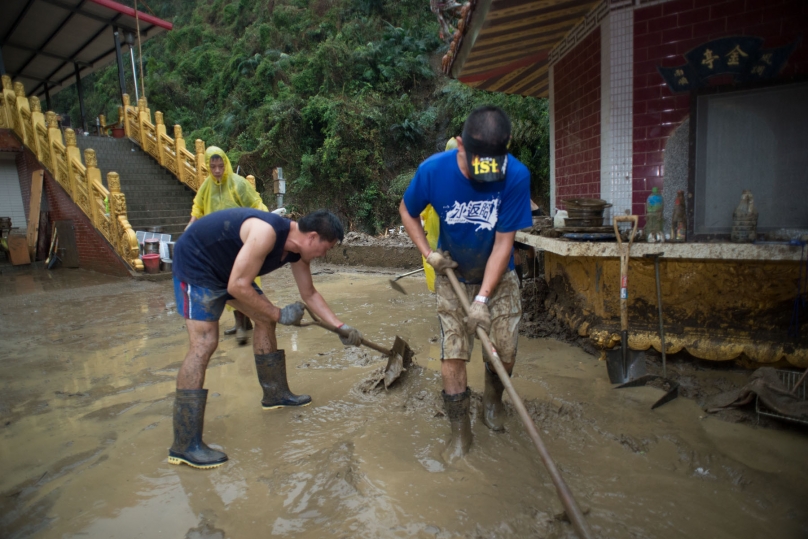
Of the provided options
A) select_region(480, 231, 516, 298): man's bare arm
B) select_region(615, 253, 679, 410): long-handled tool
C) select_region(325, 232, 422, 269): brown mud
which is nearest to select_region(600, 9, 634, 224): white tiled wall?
select_region(615, 253, 679, 410): long-handled tool

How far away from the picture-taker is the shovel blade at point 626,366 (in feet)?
12.3

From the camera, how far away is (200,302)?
9.60 ft

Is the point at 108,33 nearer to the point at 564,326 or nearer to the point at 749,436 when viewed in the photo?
the point at 564,326

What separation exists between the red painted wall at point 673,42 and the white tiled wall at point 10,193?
55.2 feet

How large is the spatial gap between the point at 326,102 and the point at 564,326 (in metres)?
14.4

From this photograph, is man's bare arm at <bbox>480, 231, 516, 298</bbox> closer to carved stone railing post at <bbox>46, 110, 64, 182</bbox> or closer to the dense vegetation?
the dense vegetation

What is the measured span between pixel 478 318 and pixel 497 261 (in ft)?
1.19

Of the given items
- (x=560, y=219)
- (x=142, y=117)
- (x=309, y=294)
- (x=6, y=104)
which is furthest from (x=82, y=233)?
(x=560, y=219)

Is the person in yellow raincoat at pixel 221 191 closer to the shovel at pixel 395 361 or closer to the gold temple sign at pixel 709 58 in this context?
the shovel at pixel 395 361

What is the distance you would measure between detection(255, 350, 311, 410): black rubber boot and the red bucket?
24.5 ft

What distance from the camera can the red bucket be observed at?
382 inches

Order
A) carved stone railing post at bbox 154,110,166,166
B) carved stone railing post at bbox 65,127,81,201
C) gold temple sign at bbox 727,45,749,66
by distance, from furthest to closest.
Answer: carved stone railing post at bbox 154,110,166,166 < carved stone railing post at bbox 65,127,81,201 < gold temple sign at bbox 727,45,749,66

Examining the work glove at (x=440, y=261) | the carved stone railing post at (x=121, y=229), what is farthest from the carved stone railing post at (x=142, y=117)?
the work glove at (x=440, y=261)

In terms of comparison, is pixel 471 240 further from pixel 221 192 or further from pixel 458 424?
pixel 221 192
